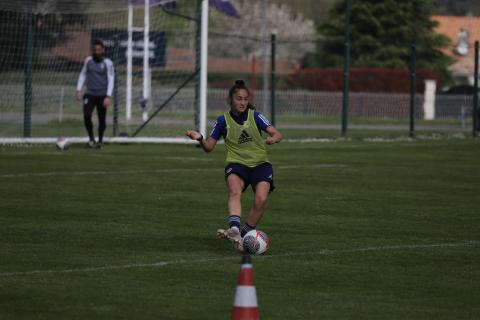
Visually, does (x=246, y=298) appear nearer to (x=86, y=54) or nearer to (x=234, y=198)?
(x=234, y=198)

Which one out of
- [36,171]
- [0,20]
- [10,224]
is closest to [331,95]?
[0,20]

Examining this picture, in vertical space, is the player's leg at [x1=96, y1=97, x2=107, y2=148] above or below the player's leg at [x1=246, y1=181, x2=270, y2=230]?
above

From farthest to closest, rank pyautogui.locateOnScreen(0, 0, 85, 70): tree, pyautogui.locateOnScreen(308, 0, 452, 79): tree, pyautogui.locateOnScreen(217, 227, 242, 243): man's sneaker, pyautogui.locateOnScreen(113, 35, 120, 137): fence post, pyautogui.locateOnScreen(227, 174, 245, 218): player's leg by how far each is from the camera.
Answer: pyautogui.locateOnScreen(308, 0, 452, 79): tree
pyautogui.locateOnScreen(113, 35, 120, 137): fence post
pyautogui.locateOnScreen(0, 0, 85, 70): tree
pyautogui.locateOnScreen(227, 174, 245, 218): player's leg
pyautogui.locateOnScreen(217, 227, 242, 243): man's sneaker

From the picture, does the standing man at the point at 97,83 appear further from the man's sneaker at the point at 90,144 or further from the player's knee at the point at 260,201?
the player's knee at the point at 260,201

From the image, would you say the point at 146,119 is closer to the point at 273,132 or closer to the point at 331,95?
the point at 273,132

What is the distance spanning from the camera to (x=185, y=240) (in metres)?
11.2

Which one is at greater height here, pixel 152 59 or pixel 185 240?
pixel 152 59

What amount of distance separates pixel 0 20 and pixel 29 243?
17905 millimetres

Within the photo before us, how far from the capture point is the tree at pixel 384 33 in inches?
2517

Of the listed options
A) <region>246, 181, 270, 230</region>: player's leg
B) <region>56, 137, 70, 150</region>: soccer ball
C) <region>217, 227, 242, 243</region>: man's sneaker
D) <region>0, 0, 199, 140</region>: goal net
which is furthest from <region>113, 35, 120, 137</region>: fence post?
<region>217, 227, 242, 243</region>: man's sneaker

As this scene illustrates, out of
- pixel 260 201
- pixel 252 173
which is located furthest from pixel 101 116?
pixel 260 201

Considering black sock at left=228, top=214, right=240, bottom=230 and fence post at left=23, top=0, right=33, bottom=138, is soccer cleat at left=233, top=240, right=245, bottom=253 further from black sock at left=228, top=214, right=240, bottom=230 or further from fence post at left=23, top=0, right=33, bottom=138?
fence post at left=23, top=0, right=33, bottom=138

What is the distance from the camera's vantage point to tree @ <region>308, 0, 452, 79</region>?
2517 inches

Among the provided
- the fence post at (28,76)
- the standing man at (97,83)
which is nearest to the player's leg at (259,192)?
the standing man at (97,83)
